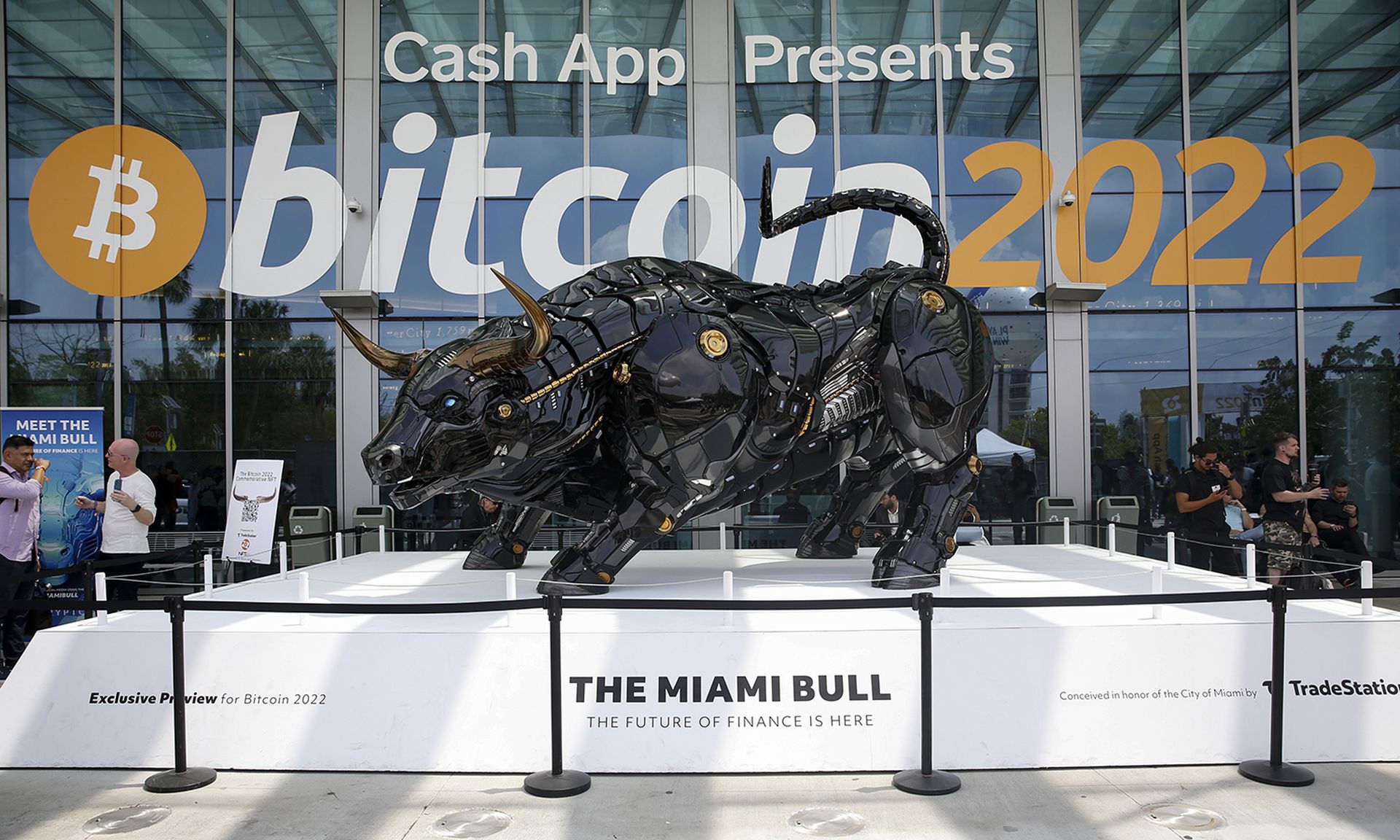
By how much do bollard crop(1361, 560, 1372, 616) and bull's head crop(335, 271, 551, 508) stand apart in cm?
Answer: 366

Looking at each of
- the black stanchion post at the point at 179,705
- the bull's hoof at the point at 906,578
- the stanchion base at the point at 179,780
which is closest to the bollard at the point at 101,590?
the black stanchion post at the point at 179,705

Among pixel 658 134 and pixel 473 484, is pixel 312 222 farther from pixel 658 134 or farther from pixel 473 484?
pixel 473 484

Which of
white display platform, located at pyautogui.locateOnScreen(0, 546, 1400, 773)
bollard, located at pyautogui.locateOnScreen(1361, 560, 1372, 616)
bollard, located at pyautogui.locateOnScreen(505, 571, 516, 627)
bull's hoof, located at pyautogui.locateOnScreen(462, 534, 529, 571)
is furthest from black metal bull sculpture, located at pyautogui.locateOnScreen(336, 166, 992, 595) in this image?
bollard, located at pyautogui.locateOnScreen(1361, 560, 1372, 616)

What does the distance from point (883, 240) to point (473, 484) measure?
6.24 metres

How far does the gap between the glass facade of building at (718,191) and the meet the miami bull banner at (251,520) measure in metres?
3.13

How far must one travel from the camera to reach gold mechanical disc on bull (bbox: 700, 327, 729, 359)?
4277 mm

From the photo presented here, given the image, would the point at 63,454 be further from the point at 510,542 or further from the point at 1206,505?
the point at 1206,505

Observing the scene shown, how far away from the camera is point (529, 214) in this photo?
30.7ft

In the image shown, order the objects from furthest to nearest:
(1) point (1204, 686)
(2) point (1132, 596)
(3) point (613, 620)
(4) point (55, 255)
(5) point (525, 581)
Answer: (4) point (55, 255) → (5) point (525, 581) → (3) point (613, 620) → (1) point (1204, 686) → (2) point (1132, 596)

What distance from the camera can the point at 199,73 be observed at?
31.1ft

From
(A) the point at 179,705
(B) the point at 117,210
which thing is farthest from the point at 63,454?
(A) the point at 179,705

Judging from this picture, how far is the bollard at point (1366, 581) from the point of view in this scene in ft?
12.7

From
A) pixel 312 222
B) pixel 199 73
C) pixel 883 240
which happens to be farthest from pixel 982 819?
pixel 199 73

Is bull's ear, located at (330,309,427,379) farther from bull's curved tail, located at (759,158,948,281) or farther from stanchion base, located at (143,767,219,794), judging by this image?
bull's curved tail, located at (759,158,948,281)
